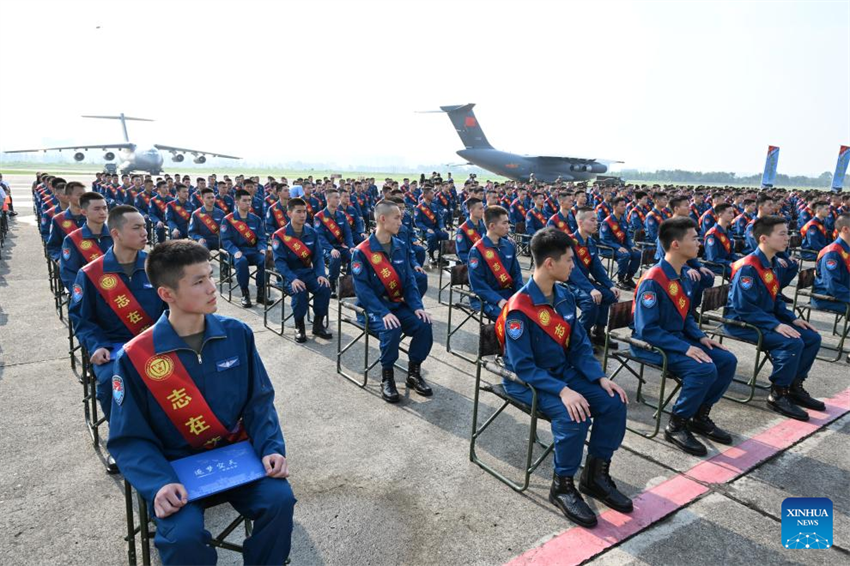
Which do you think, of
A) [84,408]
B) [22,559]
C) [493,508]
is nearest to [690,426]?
[493,508]

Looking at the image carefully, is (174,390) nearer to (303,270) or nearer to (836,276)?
(303,270)

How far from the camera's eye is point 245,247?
908 centimetres

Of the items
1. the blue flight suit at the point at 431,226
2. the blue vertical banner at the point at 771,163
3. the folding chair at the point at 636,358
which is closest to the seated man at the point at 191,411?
the folding chair at the point at 636,358

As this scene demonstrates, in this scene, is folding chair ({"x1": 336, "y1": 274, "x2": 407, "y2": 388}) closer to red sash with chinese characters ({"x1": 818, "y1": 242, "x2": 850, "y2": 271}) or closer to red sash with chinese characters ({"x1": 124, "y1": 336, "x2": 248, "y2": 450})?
red sash with chinese characters ({"x1": 124, "y1": 336, "x2": 248, "y2": 450})

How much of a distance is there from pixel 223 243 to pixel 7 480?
566 cm

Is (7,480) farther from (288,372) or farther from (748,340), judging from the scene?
(748,340)

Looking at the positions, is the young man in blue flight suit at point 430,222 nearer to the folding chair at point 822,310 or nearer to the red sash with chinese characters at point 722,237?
the red sash with chinese characters at point 722,237

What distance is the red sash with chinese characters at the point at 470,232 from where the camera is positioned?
7977 mm

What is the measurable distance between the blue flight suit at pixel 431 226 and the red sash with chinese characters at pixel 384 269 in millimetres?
6628

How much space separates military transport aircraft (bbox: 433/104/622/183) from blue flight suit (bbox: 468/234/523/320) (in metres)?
36.4

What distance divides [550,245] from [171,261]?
2517mm

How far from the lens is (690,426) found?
481 cm

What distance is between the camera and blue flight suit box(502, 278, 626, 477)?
3516 mm

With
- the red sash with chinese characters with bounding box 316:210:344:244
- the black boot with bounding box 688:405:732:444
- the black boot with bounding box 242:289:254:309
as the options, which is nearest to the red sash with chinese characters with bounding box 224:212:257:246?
the black boot with bounding box 242:289:254:309
